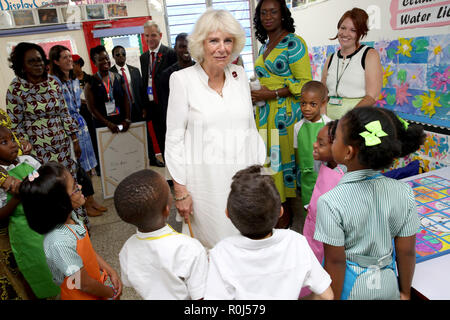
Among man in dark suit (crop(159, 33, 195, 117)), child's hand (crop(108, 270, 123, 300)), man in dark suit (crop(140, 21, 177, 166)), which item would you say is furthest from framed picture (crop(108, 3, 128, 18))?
child's hand (crop(108, 270, 123, 300))

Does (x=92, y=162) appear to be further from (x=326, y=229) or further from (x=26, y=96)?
(x=326, y=229)

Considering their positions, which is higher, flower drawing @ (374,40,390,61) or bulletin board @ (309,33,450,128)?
flower drawing @ (374,40,390,61)

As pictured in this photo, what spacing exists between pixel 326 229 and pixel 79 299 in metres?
1.03

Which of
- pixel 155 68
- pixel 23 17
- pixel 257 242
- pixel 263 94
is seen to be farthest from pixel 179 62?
pixel 23 17

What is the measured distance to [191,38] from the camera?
5.31ft

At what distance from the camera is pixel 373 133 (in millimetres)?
1047

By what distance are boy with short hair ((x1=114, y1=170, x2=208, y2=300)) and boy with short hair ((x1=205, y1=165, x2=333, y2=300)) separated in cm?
Answer: 7

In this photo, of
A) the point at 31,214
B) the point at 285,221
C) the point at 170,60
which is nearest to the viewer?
the point at 31,214

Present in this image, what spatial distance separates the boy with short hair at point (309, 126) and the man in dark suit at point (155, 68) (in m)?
1.95

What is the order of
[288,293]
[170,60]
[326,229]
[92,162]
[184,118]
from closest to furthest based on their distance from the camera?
[288,293]
[326,229]
[184,118]
[92,162]
[170,60]

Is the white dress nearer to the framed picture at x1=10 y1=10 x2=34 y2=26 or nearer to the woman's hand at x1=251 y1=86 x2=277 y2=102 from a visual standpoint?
the woman's hand at x1=251 y1=86 x2=277 y2=102

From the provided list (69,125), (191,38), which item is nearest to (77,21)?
(69,125)

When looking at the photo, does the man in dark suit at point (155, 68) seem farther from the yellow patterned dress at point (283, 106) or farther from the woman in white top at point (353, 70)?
the woman in white top at point (353, 70)

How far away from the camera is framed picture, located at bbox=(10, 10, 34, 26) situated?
16.3 feet
